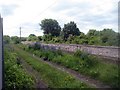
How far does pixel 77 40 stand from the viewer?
19.6m

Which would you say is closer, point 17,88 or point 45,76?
point 17,88

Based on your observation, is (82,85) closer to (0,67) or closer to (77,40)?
(0,67)

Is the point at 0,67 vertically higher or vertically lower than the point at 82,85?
higher

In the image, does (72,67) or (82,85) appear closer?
(82,85)

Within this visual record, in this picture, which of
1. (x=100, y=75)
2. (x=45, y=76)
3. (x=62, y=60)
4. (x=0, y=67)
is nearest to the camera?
(x=0, y=67)

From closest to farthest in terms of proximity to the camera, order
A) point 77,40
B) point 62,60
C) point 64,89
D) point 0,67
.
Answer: point 0,67 → point 64,89 → point 62,60 → point 77,40

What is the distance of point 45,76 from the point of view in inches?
366

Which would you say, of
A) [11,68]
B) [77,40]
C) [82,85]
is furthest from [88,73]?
[77,40]

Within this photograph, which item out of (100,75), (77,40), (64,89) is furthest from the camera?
(77,40)

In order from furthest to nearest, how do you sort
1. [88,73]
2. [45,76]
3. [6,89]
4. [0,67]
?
[45,76] < [88,73] < [6,89] < [0,67]

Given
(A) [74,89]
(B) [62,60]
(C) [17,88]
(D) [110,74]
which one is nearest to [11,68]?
(C) [17,88]

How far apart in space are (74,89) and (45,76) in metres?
3.13

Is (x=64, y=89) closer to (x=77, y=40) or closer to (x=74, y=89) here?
(x=74, y=89)

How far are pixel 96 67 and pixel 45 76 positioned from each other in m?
1.93
